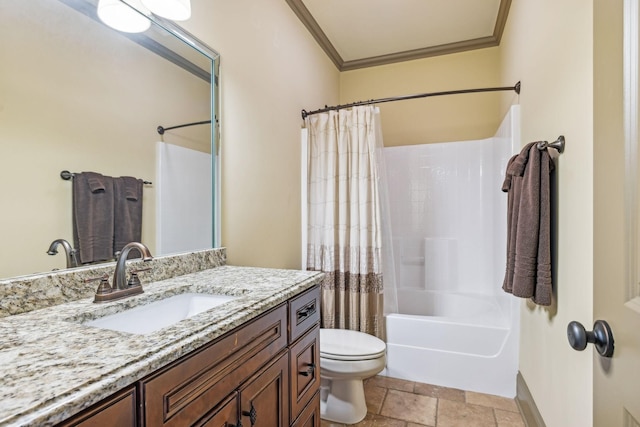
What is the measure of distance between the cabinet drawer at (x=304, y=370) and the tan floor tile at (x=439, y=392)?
1.17 meters

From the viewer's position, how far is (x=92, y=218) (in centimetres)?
106

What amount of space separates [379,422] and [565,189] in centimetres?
155

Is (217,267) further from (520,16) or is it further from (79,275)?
(520,16)

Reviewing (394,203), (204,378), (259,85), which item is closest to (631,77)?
(204,378)

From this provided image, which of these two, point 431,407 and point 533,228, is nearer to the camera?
point 533,228

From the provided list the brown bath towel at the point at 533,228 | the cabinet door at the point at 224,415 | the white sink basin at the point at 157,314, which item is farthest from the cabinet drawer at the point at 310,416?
the brown bath towel at the point at 533,228

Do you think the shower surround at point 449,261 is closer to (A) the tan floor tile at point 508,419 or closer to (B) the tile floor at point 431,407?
(B) the tile floor at point 431,407

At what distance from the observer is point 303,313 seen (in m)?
1.20

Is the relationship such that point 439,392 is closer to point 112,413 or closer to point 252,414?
point 252,414

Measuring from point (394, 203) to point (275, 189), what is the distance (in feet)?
4.83

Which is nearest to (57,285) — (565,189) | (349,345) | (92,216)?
(92,216)

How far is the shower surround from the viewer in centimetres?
216

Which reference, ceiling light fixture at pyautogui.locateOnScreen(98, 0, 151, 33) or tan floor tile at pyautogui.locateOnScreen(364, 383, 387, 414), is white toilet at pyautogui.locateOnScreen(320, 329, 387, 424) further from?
ceiling light fixture at pyautogui.locateOnScreen(98, 0, 151, 33)

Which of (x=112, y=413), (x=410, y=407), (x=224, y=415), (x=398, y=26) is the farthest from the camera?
(x=398, y=26)
